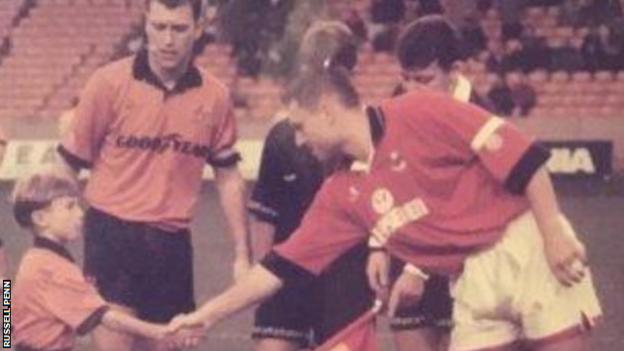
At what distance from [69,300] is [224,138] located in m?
0.90

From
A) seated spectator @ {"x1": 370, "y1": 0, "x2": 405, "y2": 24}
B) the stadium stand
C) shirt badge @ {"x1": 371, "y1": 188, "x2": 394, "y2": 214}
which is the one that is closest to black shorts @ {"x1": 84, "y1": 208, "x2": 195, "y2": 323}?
shirt badge @ {"x1": 371, "y1": 188, "x2": 394, "y2": 214}

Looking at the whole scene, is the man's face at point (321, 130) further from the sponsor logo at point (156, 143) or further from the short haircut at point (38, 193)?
the short haircut at point (38, 193)

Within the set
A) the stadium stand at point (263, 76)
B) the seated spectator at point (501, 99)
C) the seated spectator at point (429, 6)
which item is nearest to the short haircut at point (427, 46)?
the stadium stand at point (263, 76)

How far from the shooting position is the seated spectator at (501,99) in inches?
711

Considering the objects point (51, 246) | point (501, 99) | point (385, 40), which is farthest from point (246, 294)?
point (385, 40)

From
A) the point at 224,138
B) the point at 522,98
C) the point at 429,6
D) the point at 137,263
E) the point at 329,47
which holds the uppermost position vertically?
the point at 329,47

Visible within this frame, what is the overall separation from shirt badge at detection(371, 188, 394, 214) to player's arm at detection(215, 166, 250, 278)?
1313 mm

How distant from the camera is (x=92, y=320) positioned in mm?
5125

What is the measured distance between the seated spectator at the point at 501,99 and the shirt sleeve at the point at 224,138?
1273cm

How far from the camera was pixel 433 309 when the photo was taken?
17.9 feet

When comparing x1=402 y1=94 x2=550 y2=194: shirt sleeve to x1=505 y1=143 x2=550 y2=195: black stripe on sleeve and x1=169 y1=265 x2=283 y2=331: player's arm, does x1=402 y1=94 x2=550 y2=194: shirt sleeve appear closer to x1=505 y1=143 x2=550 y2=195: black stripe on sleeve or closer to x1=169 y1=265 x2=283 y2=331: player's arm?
x1=505 y1=143 x2=550 y2=195: black stripe on sleeve

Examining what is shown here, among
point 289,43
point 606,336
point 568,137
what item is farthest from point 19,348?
→ point 289,43

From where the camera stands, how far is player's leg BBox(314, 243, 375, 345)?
5.16 m

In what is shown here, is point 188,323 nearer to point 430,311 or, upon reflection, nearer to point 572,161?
point 430,311
